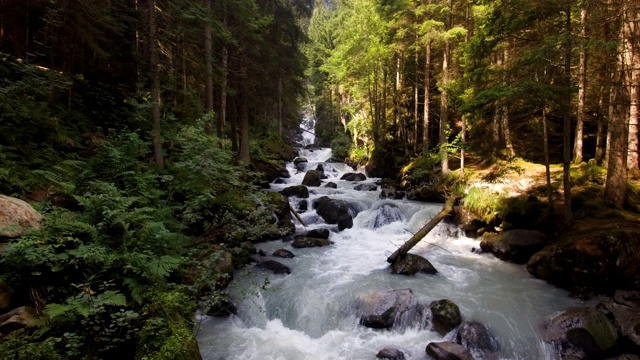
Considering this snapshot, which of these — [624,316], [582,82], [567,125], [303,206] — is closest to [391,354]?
[624,316]

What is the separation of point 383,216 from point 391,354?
9.42m

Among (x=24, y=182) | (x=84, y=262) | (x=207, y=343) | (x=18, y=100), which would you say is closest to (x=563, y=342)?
(x=207, y=343)

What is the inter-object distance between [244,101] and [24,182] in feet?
42.7

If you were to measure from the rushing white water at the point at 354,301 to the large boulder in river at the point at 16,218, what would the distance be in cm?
335

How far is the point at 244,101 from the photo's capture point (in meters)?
18.9

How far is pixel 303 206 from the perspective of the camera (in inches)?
701

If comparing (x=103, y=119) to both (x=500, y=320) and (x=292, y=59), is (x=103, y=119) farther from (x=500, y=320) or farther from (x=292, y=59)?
(x=500, y=320)

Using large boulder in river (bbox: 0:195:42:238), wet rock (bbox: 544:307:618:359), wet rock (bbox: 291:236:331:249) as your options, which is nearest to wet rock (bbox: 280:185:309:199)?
wet rock (bbox: 291:236:331:249)

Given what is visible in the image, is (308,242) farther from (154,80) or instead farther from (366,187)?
(366,187)

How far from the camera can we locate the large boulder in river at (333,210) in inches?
631

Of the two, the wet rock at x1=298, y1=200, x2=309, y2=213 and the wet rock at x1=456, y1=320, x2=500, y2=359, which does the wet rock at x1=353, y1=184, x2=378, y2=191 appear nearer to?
the wet rock at x1=298, y1=200, x2=309, y2=213

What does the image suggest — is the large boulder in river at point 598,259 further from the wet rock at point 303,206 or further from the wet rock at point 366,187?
the wet rock at point 366,187

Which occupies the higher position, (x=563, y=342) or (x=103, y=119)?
(x=103, y=119)

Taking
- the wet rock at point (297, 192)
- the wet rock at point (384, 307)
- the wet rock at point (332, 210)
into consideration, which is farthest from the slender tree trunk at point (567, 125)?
the wet rock at point (297, 192)
